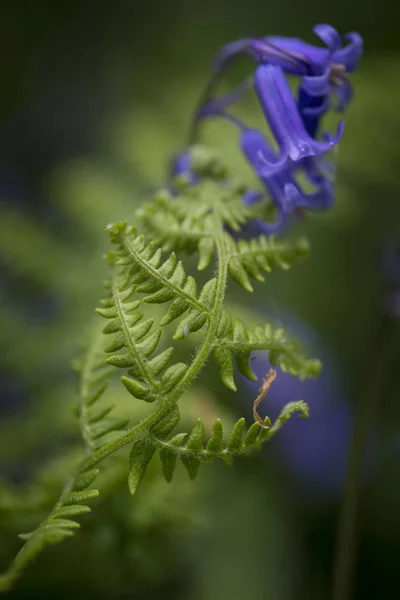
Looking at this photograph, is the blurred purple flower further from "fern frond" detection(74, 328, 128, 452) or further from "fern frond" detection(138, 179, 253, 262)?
"fern frond" detection(74, 328, 128, 452)

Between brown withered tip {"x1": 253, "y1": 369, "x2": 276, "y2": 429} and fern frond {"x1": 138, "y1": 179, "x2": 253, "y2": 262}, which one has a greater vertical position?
fern frond {"x1": 138, "y1": 179, "x2": 253, "y2": 262}

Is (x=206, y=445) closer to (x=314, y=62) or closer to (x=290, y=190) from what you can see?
(x=290, y=190)

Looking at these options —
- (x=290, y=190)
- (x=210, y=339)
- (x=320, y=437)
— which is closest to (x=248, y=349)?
(x=210, y=339)

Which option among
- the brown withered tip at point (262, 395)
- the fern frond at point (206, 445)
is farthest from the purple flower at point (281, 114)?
the fern frond at point (206, 445)

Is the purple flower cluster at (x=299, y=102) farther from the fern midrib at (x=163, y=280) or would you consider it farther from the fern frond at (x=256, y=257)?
the fern midrib at (x=163, y=280)

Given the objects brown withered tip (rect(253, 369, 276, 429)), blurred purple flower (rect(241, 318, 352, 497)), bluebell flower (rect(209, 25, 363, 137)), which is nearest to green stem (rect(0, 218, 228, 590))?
brown withered tip (rect(253, 369, 276, 429))

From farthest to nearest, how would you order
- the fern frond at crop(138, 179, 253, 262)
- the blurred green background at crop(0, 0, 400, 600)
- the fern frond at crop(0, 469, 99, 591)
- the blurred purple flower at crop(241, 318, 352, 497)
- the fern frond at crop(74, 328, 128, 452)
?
the blurred purple flower at crop(241, 318, 352, 497) < the blurred green background at crop(0, 0, 400, 600) < the fern frond at crop(138, 179, 253, 262) < the fern frond at crop(74, 328, 128, 452) < the fern frond at crop(0, 469, 99, 591)
